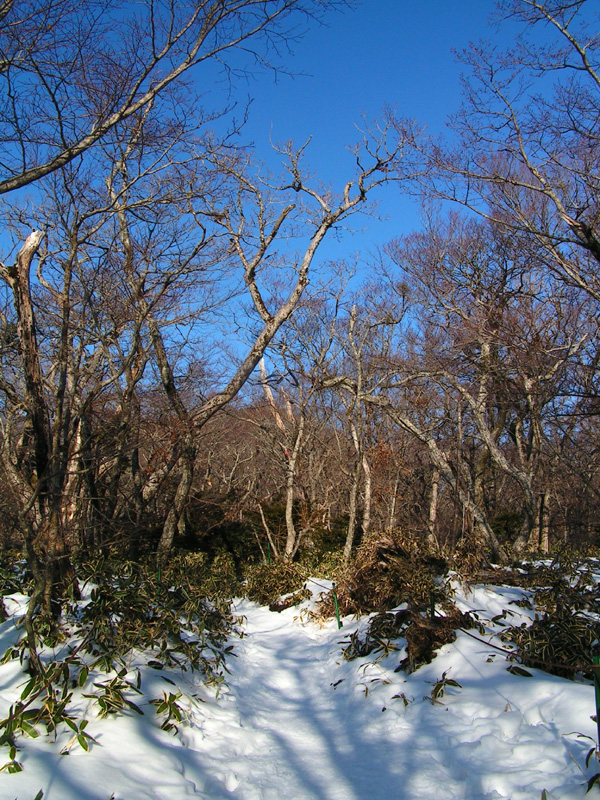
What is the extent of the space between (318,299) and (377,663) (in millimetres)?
10356

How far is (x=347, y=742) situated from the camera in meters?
4.00

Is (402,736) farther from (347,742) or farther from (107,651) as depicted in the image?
(107,651)

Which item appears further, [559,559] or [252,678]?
[559,559]

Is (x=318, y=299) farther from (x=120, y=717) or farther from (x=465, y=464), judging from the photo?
(x=120, y=717)

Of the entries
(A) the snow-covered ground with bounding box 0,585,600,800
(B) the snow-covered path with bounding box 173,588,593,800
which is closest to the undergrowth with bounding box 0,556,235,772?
(A) the snow-covered ground with bounding box 0,585,600,800

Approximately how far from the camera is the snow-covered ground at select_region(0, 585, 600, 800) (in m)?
2.87

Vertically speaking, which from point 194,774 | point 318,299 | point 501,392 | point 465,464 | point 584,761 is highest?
point 318,299

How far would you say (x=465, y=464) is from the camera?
41.6ft

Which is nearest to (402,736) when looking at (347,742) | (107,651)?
(347,742)

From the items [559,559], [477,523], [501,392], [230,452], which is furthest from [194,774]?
[230,452]

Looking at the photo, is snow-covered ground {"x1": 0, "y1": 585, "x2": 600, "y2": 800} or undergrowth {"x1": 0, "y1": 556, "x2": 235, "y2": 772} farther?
undergrowth {"x1": 0, "y1": 556, "x2": 235, "y2": 772}

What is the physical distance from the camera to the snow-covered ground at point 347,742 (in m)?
2.87

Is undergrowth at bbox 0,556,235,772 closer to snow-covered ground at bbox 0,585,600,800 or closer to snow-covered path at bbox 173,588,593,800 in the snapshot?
snow-covered ground at bbox 0,585,600,800

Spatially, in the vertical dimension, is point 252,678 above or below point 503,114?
below
